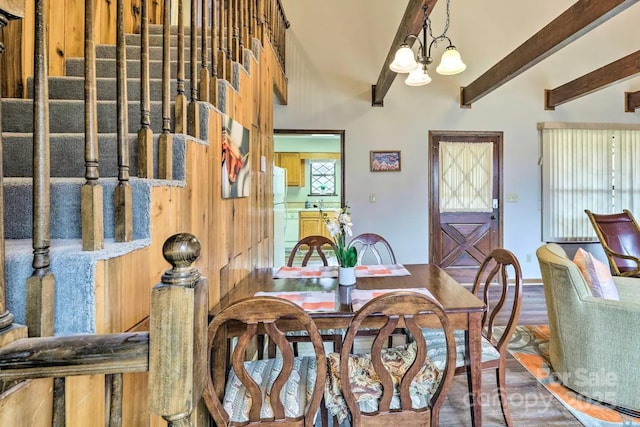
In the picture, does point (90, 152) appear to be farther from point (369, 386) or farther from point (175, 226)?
point (369, 386)

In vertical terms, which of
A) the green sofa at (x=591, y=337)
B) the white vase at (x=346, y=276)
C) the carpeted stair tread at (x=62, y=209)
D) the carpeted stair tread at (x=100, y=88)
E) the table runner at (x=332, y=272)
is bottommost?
the green sofa at (x=591, y=337)

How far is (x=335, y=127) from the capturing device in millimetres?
4410

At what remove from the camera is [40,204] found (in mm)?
608

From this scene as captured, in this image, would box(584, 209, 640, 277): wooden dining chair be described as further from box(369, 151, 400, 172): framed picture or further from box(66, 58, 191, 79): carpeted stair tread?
box(66, 58, 191, 79): carpeted stair tread

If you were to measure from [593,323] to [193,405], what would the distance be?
7.91ft

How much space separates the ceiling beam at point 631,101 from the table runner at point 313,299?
17.9ft

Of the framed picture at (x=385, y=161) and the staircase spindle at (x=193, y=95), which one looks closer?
the staircase spindle at (x=193, y=95)

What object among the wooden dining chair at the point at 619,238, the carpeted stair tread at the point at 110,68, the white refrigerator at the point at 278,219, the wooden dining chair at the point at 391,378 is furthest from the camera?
the white refrigerator at the point at 278,219

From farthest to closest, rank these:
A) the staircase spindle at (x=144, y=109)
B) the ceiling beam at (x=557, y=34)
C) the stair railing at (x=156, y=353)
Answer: the ceiling beam at (x=557, y=34) → the staircase spindle at (x=144, y=109) → the stair railing at (x=156, y=353)

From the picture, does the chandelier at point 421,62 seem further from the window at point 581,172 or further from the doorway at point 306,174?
the doorway at point 306,174

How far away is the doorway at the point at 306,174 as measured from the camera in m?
7.38

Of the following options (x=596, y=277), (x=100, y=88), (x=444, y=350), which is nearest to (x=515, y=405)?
(x=444, y=350)

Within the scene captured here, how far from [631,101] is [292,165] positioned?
602cm

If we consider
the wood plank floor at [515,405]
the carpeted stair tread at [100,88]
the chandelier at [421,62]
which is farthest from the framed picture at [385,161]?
the carpeted stair tread at [100,88]
